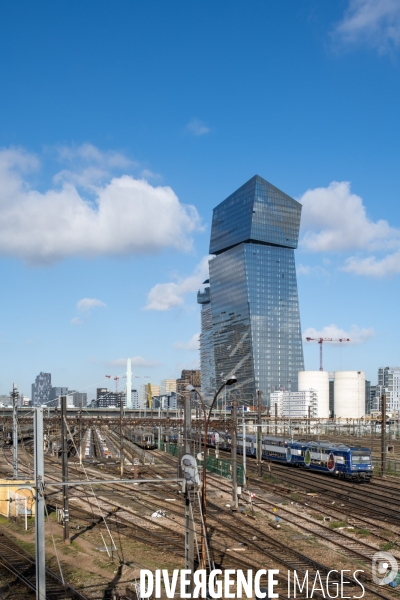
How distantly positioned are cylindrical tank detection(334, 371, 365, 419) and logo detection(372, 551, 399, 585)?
6205 inches

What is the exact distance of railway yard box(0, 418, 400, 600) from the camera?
1880 centimetres

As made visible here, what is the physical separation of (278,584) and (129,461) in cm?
4428

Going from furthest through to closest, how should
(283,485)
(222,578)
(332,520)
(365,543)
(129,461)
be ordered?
(129,461) < (283,485) < (332,520) < (365,543) < (222,578)

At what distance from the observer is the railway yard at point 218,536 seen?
740 inches

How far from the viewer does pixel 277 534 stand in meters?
25.0

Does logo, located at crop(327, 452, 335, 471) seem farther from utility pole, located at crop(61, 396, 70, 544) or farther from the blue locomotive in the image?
utility pole, located at crop(61, 396, 70, 544)

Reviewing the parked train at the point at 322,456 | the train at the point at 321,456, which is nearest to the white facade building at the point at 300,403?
the train at the point at 321,456

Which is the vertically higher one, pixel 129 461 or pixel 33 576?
pixel 33 576

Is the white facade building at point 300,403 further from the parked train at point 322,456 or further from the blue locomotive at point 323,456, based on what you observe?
the blue locomotive at point 323,456

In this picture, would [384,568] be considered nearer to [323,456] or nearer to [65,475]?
[65,475]

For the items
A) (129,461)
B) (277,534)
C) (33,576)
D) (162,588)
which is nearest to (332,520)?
(277,534)

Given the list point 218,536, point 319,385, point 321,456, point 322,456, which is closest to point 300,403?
point 319,385

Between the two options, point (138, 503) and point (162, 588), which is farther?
point (138, 503)

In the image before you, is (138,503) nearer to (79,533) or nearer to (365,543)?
Result: (79,533)
